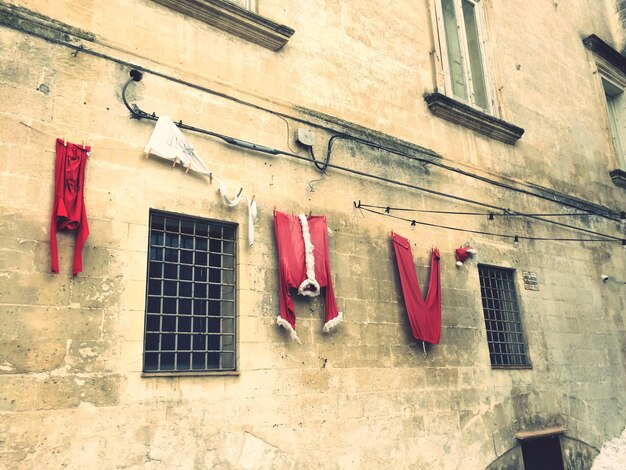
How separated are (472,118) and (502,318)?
11.4 feet

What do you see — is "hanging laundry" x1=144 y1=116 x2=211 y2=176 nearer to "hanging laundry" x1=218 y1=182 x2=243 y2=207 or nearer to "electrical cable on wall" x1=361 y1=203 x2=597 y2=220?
"hanging laundry" x1=218 y1=182 x2=243 y2=207

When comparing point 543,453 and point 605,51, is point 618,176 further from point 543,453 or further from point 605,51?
point 543,453

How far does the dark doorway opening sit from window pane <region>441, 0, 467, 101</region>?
19.7ft

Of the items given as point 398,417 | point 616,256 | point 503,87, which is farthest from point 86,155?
point 616,256

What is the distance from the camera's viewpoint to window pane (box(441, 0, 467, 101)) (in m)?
10.6

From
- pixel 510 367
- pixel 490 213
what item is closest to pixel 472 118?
pixel 490 213

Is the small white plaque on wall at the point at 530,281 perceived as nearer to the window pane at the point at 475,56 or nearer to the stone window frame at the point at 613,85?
the window pane at the point at 475,56

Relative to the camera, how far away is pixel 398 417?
24.1 feet

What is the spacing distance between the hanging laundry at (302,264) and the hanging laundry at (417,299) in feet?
4.20

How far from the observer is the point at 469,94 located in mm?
10648

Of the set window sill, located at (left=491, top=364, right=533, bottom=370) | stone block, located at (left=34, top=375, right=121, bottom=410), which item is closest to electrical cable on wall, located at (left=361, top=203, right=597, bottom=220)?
window sill, located at (left=491, top=364, right=533, bottom=370)

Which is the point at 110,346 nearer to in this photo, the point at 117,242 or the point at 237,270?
the point at 117,242

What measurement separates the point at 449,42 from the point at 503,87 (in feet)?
4.47

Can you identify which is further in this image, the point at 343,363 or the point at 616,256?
the point at 616,256
